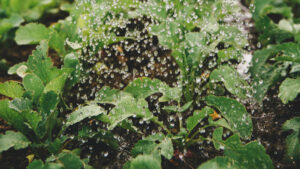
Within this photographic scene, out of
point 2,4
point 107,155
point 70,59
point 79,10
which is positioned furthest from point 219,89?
point 2,4

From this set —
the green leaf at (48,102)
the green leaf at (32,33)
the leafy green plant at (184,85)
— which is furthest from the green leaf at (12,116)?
the green leaf at (32,33)

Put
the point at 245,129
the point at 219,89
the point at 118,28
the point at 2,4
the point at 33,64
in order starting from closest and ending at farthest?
the point at 245,129, the point at 33,64, the point at 219,89, the point at 118,28, the point at 2,4

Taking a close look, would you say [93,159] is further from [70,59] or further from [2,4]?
[2,4]

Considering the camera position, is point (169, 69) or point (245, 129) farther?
point (169, 69)

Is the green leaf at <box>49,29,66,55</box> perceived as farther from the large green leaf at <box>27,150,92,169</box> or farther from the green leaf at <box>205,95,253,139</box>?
the green leaf at <box>205,95,253,139</box>

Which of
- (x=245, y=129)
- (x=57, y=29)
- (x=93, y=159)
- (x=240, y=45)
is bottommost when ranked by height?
(x=93, y=159)

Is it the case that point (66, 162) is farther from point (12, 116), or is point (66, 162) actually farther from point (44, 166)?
point (12, 116)

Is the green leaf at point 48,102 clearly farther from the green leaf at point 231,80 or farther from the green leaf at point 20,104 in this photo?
the green leaf at point 231,80

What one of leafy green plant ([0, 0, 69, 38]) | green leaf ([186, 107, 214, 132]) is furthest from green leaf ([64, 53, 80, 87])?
leafy green plant ([0, 0, 69, 38])
